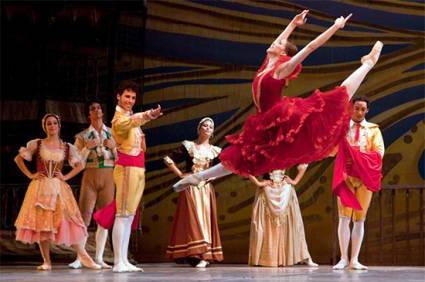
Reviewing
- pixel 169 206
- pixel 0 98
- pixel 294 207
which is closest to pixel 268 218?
pixel 294 207

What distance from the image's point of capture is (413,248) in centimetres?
954

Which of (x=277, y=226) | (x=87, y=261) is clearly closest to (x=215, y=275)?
(x=87, y=261)

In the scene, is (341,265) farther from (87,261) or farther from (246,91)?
(246,91)

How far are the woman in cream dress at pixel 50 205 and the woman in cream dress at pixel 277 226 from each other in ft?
5.48

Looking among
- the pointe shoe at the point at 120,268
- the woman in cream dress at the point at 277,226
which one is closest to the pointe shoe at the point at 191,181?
the pointe shoe at the point at 120,268

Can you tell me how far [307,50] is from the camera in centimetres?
553

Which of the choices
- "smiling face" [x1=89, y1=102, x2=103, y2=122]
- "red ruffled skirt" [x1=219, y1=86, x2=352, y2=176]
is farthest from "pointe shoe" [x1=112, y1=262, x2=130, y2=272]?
"red ruffled skirt" [x1=219, y1=86, x2=352, y2=176]

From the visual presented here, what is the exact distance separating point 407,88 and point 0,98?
13.9ft

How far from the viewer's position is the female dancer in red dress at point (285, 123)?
223 inches

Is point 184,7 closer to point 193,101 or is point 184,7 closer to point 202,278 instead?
point 193,101

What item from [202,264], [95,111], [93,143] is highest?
[95,111]

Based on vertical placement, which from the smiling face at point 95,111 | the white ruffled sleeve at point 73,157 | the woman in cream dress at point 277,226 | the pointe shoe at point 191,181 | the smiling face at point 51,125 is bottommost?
the woman in cream dress at point 277,226

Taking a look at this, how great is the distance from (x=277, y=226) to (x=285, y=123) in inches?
136

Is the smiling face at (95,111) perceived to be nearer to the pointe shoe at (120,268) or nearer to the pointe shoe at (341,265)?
the pointe shoe at (120,268)
